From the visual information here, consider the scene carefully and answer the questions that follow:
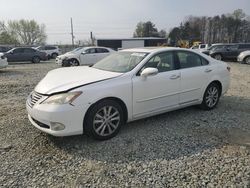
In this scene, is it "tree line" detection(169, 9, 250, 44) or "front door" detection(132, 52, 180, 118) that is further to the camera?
"tree line" detection(169, 9, 250, 44)

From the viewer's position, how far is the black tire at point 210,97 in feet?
17.6

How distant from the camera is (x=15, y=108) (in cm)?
564

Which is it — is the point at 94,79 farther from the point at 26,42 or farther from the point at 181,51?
the point at 26,42

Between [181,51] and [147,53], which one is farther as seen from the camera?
[181,51]

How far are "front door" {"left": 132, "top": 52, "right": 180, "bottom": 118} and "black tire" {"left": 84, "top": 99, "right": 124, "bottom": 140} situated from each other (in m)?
0.36

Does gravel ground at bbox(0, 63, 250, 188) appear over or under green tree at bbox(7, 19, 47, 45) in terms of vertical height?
under

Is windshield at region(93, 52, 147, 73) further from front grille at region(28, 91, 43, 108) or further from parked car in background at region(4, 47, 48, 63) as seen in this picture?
parked car in background at region(4, 47, 48, 63)

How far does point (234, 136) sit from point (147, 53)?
212cm

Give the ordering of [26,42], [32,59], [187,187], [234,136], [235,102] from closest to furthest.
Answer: [187,187] < [234,136] < [235,102] < [32,59] < [26,42]

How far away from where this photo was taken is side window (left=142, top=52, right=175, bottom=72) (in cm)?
444

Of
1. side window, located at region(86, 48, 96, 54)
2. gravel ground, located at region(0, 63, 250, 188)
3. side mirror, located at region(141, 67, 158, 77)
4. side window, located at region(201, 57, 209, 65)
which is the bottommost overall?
gravel ground, located at region(0, 63, 250, 188)

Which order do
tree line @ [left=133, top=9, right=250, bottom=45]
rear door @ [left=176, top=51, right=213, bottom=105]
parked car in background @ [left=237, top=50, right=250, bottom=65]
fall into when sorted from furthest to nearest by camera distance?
tree line @ [left=133, top=9, right=250, bottom=45]
parked car in background @ [left=237, top=50, right=250, bottom=65]
rear door @ [left=176, top=51, right=213, bottom=105]

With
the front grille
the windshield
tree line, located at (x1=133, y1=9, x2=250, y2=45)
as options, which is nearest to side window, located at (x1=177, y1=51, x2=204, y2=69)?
the windshield

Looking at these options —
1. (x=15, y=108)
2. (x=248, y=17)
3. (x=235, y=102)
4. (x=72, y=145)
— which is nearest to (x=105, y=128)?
(x=72, y=145)
